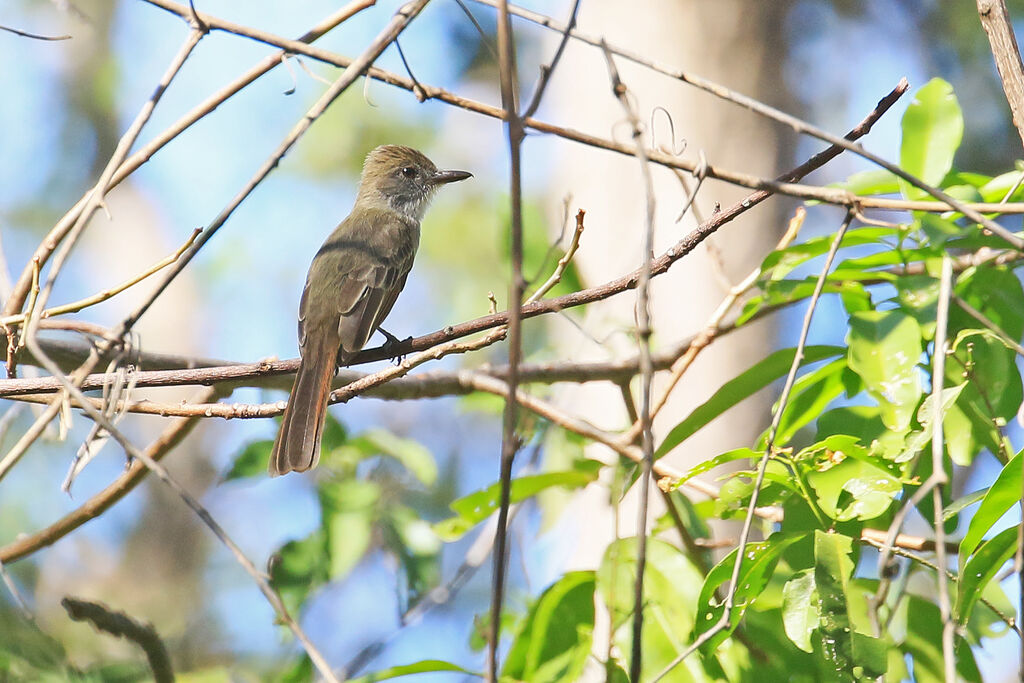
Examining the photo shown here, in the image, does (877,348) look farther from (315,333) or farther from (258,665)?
(258,665)

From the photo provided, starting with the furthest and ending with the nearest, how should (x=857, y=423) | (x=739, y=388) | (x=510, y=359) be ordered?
(x=739, y=388), (x=857, y=423), (x=510, y=359)

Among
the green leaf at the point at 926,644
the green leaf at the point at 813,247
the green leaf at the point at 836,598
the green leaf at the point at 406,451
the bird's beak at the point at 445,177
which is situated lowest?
the green leaf at the point at 926,644

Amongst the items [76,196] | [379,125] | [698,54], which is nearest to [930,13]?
[698,54]

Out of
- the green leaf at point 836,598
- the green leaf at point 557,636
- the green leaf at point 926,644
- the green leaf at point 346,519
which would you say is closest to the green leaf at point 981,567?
the green leaf at point 836,598

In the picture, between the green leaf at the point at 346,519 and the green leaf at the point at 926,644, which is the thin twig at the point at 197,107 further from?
the green leaf at the point at 926,644

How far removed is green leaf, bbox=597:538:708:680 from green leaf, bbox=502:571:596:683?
8 cm

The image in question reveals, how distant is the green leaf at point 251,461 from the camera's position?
142 inches

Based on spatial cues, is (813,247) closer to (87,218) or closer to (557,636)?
(557,636)

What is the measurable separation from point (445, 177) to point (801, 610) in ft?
13.2

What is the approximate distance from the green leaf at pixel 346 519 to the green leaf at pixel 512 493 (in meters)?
0.35

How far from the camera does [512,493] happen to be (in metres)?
3.22

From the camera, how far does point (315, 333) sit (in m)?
4.19

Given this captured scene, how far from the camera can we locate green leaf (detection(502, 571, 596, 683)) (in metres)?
2.86

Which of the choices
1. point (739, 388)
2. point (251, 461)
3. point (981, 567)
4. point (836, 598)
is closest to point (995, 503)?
point (981, 567)
